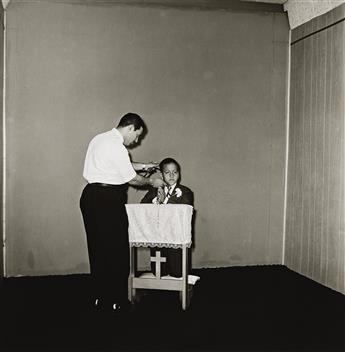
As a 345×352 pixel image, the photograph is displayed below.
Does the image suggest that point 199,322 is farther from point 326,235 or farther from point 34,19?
point 34,19

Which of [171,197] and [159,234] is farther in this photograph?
[171,197]

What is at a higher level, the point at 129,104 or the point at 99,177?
the point at 129,104

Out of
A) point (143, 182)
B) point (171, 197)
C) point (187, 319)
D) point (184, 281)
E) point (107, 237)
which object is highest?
point (143, 182)

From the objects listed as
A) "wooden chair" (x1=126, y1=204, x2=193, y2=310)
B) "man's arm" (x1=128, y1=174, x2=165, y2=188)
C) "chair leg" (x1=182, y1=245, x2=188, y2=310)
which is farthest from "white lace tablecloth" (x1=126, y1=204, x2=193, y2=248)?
"man's arm" (x1=128, y1=174, x2=165, y2=188)

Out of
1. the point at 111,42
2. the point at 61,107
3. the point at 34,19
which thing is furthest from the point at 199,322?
the point at 34,19

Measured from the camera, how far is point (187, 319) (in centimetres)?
418

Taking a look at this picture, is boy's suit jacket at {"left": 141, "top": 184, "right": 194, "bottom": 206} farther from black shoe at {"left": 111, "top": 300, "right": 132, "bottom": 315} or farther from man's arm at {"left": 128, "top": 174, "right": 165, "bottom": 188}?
black shoe at {"left": 111, "top": 300, "right": 132, "bottom": 315}

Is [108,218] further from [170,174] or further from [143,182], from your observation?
[170,174]

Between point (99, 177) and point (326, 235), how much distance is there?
2302mm

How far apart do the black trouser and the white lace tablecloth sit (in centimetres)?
9

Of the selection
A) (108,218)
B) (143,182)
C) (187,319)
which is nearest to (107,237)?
(108,218)

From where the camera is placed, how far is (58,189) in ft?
Answer: 18.4

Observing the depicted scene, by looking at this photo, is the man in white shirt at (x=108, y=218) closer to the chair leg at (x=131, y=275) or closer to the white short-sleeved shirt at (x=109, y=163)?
the white short-sleeved shirt at (x=109, y=163)

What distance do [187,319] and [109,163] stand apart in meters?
1.35
